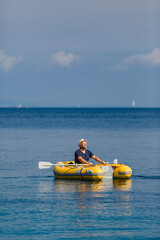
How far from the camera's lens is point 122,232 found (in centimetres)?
1233

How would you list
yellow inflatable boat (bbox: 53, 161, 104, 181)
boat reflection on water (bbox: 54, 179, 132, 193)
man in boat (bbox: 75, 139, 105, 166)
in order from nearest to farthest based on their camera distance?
boat reflection on water (bbox: 54, 179, 132, 193)
yellow inflatable boat (bbox: 53, 161, 104, 181)
man in boat (bbox: 75, 139, 105, 166)

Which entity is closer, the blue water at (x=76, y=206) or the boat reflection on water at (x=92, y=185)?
the blue water at (x=76, y=206)

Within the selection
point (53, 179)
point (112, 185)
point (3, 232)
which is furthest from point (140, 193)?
Answer: point (3, 232)

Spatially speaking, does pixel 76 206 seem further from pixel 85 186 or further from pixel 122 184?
pixel 122 184

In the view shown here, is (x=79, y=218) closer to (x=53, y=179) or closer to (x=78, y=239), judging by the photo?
(x=78, y=239)

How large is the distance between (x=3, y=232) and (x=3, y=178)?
→ 811cm

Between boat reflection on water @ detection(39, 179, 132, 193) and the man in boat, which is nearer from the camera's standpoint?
boat reflection on water @ detection(39, 179, 132, 193)

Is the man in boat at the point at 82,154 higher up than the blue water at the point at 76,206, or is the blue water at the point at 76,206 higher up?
the man in boat at the point at 82,154

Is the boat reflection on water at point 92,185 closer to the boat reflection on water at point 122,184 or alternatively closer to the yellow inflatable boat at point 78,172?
the boat reflection on water at point 122,184

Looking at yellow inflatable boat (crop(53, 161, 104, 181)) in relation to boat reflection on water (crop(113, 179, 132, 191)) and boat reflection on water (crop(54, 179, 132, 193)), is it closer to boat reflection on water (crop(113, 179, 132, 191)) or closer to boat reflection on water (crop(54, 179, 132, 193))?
boat reflection on water (crop(54, 179, 132, 193))

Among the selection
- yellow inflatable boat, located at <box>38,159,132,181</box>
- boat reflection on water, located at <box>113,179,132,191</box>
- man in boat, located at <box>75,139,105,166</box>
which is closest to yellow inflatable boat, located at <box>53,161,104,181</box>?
yellow inflatable boat, located at <box>38,159,132,181</box>

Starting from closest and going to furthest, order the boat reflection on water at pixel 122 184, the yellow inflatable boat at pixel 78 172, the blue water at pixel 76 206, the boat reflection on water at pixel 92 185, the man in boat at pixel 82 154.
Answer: the blue water at pixel 76 206 → the boat reflection on water at pixel 92 185 → the boat reflection on water at pixel 122 184 → the yellow inflatable boat at pixel 78 172 → the man in boat at pixel 82 154

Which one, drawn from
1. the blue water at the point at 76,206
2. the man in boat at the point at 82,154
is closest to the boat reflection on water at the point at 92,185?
the blue water at the point at 76,206

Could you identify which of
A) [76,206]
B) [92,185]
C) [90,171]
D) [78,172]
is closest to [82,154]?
[78,172]
